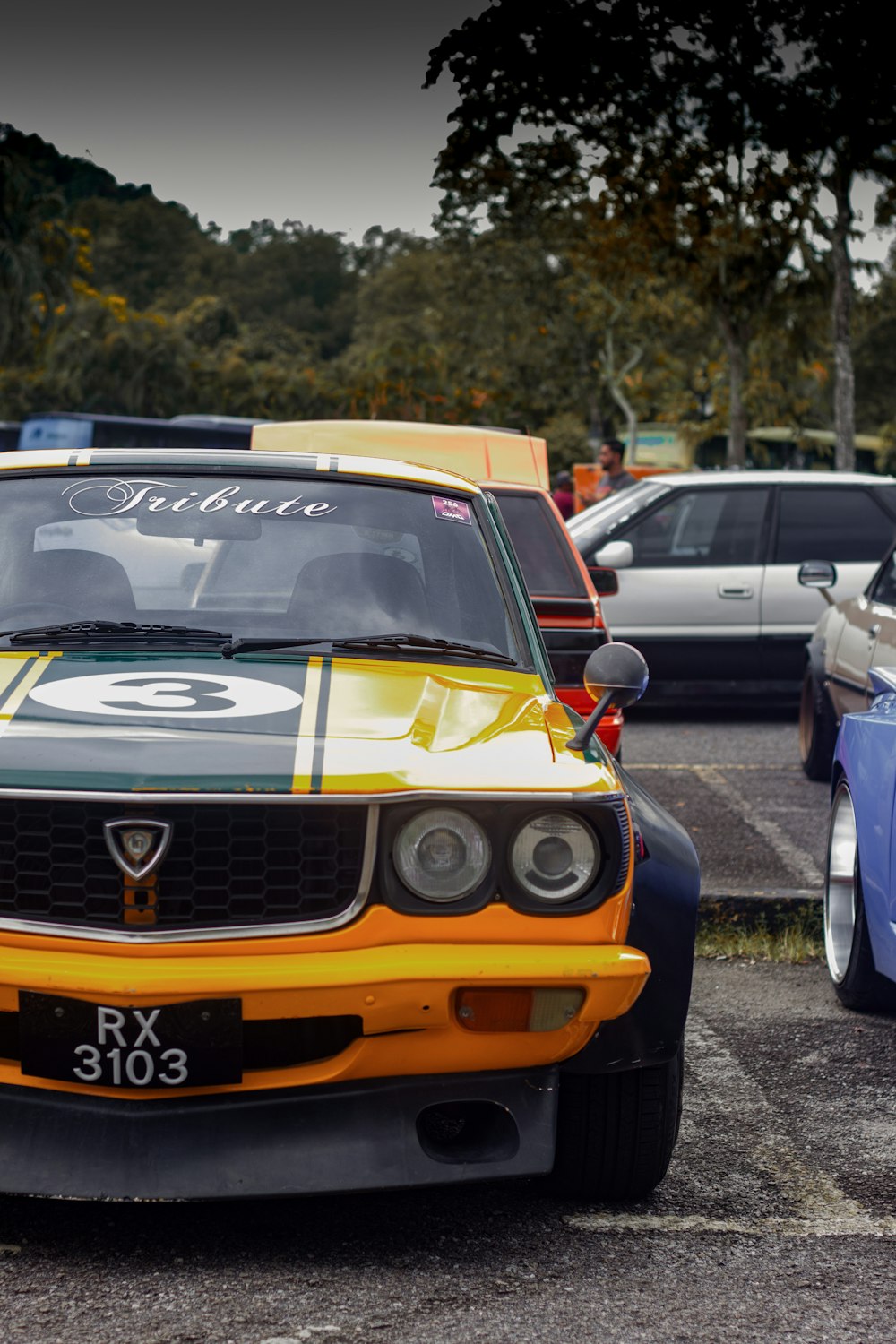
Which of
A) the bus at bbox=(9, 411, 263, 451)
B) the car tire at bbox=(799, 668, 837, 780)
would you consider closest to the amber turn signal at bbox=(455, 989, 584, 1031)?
the car tire at bbox=(799, 668, 837, 780)

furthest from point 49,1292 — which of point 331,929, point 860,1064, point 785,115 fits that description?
point 785,115

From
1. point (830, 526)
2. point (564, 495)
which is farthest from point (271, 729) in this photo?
point (564, 495)

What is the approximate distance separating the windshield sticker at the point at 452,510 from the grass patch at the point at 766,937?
2.13 metres

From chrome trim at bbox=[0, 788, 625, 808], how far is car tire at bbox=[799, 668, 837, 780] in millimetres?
6096

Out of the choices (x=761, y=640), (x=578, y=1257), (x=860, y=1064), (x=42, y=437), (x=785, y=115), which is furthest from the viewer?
(x=42, y=437)

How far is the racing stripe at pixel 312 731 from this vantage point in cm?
326

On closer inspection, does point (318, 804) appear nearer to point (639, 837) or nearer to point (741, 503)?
point (639, 837)

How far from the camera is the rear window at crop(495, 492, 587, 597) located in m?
7.79

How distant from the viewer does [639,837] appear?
3697mm

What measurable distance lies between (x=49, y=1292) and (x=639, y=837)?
1449 millimetres

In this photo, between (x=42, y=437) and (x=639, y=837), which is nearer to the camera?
(x=639, y=837)

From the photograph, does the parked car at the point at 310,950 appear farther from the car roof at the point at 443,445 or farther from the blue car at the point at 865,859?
the car roof at the point at 443,445

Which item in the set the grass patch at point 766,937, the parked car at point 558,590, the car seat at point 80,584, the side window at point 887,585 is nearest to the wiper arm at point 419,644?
the car seat at point 80,584

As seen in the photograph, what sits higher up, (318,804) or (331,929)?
(318,804)
